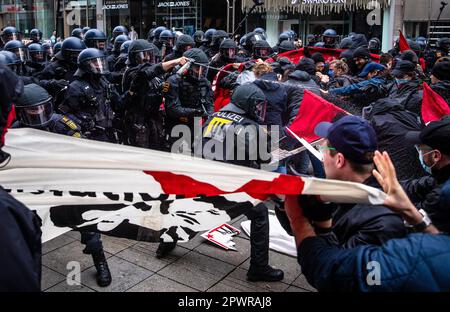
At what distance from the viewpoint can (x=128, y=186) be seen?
7.45ft

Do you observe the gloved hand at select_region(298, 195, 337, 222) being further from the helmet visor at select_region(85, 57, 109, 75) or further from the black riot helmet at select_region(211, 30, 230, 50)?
the black riot helmet at select_region(211, 30, 230, 50)

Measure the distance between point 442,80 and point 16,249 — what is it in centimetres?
551

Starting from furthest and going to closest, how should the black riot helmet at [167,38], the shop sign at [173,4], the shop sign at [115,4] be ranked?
the shop sign at [115,4]
the shop sign at [173,4]
the black riot helmet at [167,38]

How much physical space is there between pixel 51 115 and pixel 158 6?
66.1ft

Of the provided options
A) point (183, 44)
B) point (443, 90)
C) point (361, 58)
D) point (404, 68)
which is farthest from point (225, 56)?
point (443, 90)

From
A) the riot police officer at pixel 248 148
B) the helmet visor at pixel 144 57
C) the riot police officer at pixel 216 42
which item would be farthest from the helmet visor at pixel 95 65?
the riot police officer at pixel 216 42

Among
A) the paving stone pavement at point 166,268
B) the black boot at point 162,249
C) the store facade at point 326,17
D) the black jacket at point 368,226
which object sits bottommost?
the paving stone pavement at point 166,268

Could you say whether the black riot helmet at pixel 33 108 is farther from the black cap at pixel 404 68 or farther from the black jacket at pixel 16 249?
the black cap at pixel 404 68

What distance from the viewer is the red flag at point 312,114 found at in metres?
4.54

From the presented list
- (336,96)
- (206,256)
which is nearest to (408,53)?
(336,96)

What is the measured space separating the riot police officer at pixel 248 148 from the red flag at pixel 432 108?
1630mm

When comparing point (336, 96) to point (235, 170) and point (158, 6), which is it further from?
point (158, 6)

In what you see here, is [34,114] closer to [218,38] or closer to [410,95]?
[410,95]

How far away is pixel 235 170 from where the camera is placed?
2135 mm
